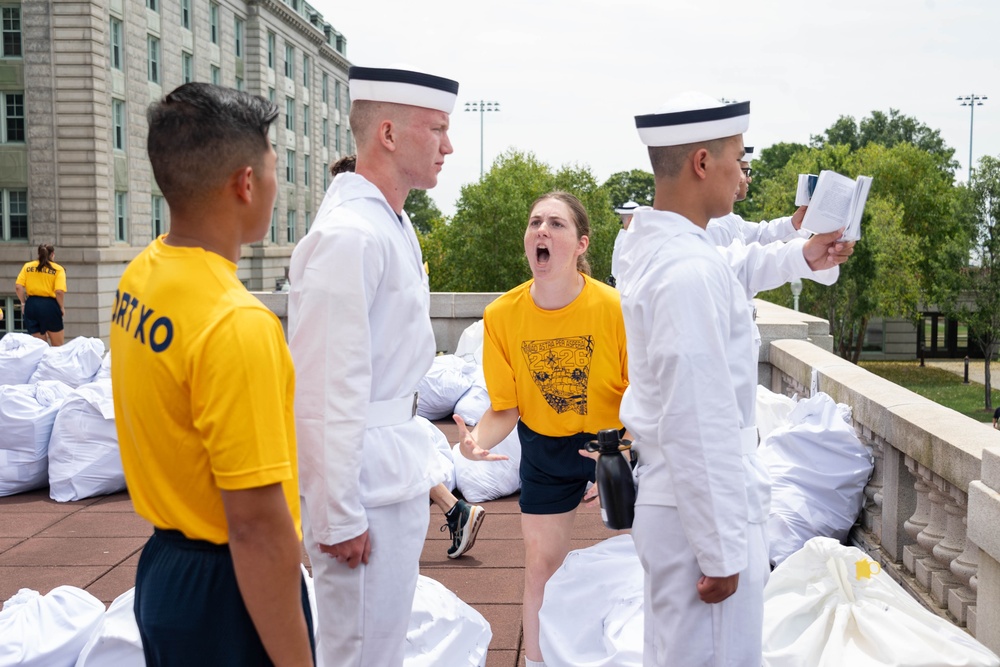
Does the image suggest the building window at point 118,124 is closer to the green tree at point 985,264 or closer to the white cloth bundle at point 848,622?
the white cloth bundle at point 848,622

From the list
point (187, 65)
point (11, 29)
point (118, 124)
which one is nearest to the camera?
point (11, 29)

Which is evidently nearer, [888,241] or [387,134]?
[387,134]

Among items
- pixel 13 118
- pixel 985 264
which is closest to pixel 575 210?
pixel 13 118

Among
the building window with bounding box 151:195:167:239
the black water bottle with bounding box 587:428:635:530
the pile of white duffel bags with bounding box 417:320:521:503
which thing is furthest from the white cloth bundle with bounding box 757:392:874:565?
the building window with bounding box 151:195:167:239

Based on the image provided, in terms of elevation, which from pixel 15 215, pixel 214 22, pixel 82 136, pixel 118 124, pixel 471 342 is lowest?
pixel 471 342

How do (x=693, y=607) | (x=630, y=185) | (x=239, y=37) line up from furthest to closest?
(x=630, y=185) < (x=239, y=37) < (x=693, y=607)

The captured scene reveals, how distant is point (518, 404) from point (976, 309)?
54715 mm

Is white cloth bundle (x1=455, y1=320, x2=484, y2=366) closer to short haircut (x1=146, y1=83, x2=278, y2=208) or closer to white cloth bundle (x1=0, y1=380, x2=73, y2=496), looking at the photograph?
white cloth bundle (x1=0, y1=380, x2=73, y2=496)

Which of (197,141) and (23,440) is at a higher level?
(197,141)

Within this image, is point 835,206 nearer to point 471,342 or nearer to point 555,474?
point 555,474

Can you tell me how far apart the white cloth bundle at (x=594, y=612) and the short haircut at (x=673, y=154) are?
1.70 m

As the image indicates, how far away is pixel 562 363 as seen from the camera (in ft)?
13.9

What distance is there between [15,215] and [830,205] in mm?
33630

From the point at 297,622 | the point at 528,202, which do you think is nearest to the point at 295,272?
the point at 297,622
